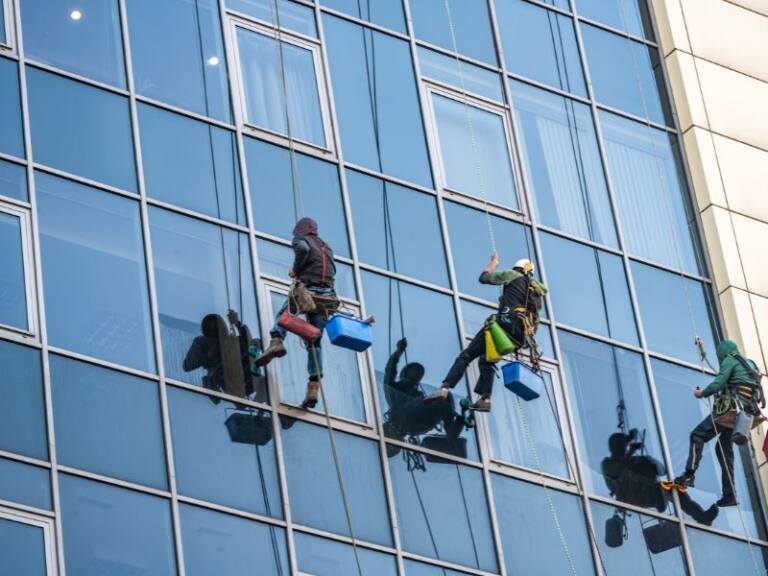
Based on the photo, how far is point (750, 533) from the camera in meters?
25.8

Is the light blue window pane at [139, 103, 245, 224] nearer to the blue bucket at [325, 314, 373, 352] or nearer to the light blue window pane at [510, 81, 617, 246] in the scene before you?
the blue bucket at [325, 314, 373, 352]

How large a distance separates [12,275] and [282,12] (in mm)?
5639

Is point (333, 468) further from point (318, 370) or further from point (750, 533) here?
point (750, 533)

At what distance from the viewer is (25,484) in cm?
2053

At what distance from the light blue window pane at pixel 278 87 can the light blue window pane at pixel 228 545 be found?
16.6 feet

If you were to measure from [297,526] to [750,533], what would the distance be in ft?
20.9

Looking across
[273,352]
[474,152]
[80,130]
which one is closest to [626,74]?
[474,152]

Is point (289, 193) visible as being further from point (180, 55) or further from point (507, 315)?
point (507, 315)

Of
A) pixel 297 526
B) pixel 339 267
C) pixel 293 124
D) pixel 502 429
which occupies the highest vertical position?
pixel 293 124

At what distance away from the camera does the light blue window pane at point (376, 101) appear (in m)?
25.4

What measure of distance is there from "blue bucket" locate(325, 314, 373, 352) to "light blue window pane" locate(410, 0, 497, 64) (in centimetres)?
528

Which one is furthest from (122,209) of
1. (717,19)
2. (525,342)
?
(717,19)

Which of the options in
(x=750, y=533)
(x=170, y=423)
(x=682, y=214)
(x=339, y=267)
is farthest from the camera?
(x=682, y=214)

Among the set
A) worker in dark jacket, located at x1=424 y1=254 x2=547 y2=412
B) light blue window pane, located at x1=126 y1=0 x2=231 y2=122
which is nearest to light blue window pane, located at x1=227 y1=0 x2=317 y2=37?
light blue window pane, located at x1=126 y1=0 x2=231 y2=122
